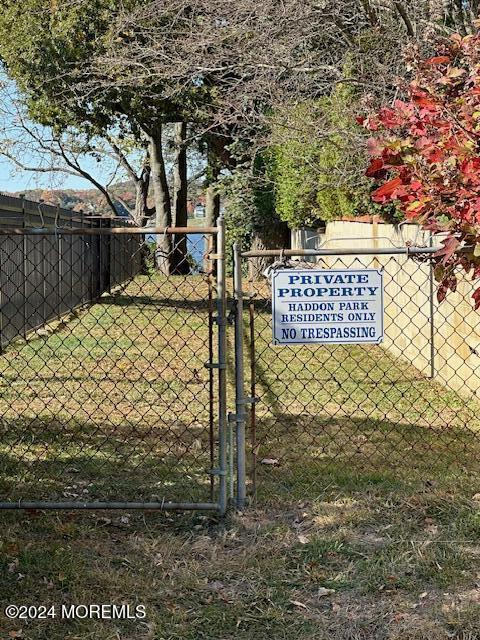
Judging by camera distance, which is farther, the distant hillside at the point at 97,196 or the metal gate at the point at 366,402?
the distant hillside at the point at 97,196

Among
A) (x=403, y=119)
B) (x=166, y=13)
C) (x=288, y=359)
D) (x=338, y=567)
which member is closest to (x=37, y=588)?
(x=338, y=567)

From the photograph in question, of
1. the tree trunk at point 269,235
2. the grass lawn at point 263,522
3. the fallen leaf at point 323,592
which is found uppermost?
the tree trunk at point 269,235

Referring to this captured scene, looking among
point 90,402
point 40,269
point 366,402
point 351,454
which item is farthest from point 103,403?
point 40,269

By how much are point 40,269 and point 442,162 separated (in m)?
9.37

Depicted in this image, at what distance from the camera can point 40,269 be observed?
11750 mm

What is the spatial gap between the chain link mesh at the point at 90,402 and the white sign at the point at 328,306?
1.27 feet

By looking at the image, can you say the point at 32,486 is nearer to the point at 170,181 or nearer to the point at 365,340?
the point at 365,340

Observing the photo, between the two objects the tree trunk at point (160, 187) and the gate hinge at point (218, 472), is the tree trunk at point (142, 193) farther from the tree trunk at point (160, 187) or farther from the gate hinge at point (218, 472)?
the gate hinge at point (218, 472)

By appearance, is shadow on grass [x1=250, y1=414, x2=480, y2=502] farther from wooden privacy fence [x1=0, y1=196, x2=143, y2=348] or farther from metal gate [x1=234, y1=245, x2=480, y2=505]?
wooden privacy fence [x1=0, y1=196, x2=143, y2=348]

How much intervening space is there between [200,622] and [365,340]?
173 cm

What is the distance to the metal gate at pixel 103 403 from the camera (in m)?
4.43

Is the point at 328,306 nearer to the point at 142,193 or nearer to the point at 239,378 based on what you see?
the point at 239,378

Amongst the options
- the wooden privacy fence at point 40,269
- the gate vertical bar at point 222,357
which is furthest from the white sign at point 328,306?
the wooden privacy fence at point 40,269

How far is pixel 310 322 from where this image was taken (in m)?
4.36
